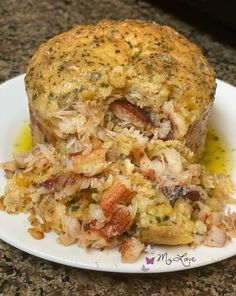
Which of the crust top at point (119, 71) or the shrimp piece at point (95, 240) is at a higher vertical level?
the crust top at point (119, 71)

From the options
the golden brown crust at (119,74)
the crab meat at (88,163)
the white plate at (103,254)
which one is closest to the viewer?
the white plate at (103,254)

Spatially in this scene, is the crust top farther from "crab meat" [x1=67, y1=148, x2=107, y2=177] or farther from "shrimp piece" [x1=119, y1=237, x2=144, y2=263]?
"shrimp piece" [x1=119, y1=237, x2=144, y2=263]

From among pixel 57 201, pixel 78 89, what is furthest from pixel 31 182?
pixel 78 89

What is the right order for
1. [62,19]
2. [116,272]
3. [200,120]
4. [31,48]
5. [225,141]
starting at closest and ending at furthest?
[116,272] < [200,120] < [225,141] < [31,48] < [62,19]

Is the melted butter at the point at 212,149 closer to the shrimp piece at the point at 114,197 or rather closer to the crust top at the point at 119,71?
the crust top at the point at 119,71

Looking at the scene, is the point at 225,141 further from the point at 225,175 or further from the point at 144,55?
the point at 144,55

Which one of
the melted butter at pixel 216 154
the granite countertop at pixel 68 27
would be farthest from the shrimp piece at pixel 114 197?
the melted butter at pixel 216 154

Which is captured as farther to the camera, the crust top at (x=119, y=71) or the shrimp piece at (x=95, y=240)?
the crust top at (x=119, y=71)
